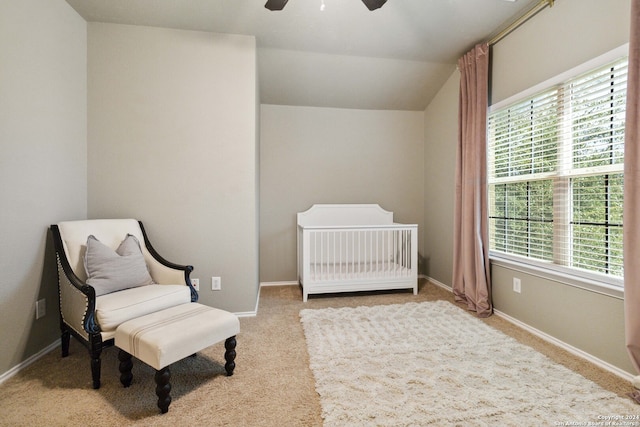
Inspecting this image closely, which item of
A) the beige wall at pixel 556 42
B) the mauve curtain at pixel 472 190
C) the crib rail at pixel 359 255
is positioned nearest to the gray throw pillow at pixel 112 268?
the crib rail at pixel 359 255

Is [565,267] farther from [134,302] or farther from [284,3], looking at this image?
[134,302]

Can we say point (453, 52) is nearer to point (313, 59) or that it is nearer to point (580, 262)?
point (313, 59)

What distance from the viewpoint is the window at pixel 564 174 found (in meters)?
1.90

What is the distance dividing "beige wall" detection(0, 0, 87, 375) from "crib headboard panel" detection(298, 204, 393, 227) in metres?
2.29

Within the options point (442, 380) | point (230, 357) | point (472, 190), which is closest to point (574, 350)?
point (442, 380)

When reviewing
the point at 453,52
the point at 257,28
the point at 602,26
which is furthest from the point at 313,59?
the point at 602,26

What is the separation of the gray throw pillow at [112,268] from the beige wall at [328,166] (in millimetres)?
1711

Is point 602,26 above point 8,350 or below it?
above

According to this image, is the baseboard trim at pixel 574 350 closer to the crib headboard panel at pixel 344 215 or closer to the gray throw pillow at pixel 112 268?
the crib headboard panel at pixel 344 215

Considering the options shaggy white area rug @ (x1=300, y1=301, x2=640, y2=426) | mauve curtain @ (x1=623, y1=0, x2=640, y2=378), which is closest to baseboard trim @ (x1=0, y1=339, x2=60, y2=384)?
shaggy white area rug @ (x1=300, y1=301, x2=640, y2=426)

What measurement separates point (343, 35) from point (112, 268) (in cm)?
271

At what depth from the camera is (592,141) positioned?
2.01 m

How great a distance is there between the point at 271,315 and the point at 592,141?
2753 millimetres

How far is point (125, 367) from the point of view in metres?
1.68
